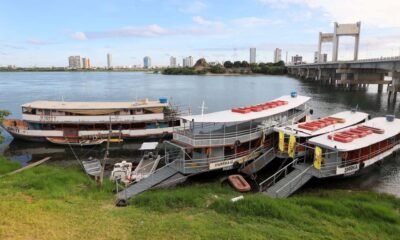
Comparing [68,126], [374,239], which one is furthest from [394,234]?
[68,126]

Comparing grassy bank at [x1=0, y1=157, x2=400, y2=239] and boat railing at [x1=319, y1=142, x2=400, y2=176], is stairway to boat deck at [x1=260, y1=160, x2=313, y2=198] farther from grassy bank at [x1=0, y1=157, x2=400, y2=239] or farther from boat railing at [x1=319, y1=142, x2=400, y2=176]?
grassy bank at [x1=0, y1=157, x2=400, y2=239]

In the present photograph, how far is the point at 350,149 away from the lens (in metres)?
22.8

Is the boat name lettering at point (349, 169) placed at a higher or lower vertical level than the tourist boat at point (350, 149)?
lower

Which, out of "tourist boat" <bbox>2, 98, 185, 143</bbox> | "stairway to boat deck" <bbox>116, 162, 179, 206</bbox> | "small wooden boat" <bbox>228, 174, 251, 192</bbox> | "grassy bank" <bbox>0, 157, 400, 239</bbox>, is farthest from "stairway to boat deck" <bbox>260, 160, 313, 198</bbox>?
"tourist boat" <bbox>2, 98, 185, 143</bbox>

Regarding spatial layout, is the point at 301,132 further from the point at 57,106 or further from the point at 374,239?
the point at 57,106

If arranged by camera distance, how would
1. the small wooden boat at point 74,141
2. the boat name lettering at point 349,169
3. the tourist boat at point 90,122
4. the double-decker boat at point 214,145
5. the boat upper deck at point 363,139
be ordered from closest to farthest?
1. the boat name lettering at point 349,169
2. the boat upper deck at point 363,139
3. the double-decker boat at point 214,145
4. the small wooden boat at point 74,141
5. the tourist boat at point 90,122

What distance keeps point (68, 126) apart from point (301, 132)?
92.0 feet

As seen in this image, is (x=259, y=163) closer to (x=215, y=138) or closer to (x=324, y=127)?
(x=215, y=138)

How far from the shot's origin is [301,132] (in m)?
26.9

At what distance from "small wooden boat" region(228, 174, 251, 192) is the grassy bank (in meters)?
1.16

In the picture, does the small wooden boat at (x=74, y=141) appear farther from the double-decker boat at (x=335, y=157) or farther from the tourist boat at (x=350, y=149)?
the tourist boat at (x=350, y=149)

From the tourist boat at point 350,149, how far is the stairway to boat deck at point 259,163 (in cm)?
338

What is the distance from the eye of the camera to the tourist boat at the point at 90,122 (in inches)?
1469

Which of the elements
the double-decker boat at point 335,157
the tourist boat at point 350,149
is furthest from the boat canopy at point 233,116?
the tourist boat at point 350,149
